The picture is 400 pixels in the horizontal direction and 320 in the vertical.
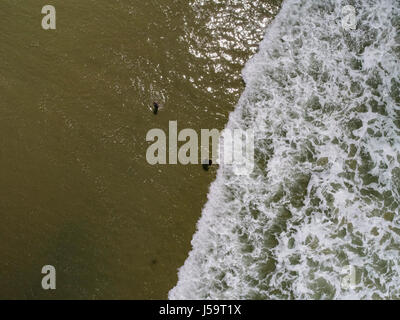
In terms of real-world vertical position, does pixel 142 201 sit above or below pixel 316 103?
below

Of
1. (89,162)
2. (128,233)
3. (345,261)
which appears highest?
(89,162)

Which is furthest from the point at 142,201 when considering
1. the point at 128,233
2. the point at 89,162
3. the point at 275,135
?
the point at 275,135

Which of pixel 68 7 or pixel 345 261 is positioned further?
pixel 68 7

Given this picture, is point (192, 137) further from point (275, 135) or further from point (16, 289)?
point (16, 289)
